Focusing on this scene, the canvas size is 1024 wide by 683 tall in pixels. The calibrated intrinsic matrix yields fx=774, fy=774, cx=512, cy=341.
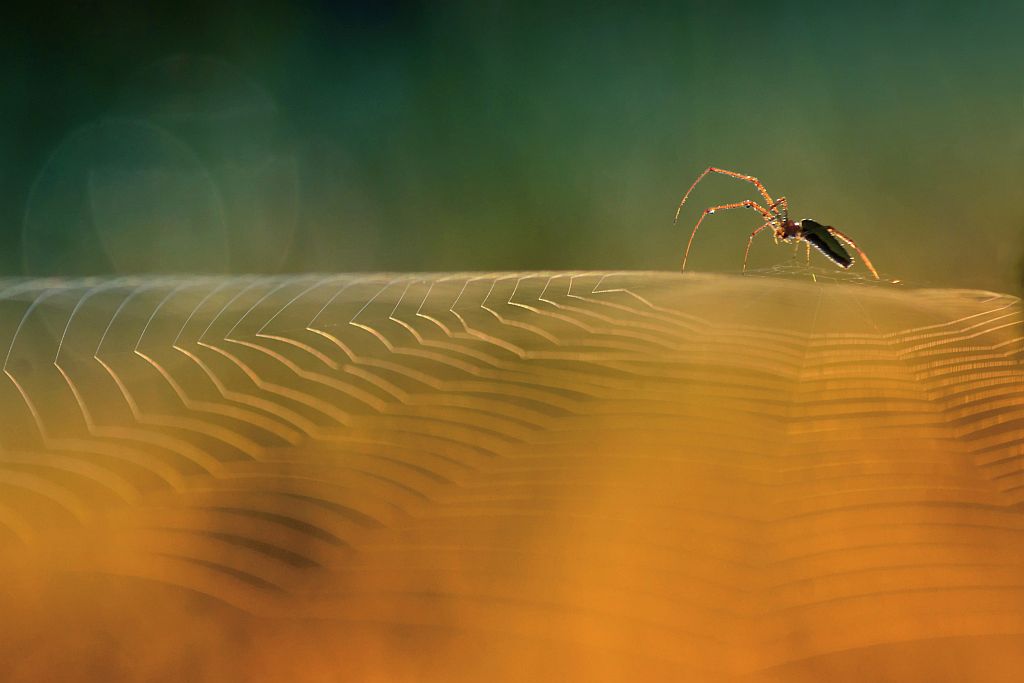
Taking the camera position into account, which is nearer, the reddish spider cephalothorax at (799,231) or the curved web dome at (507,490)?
the curved web dome at (507,490)

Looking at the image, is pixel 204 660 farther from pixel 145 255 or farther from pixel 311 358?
pixel 145 255

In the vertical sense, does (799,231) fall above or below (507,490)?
above

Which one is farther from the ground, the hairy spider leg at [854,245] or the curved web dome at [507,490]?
the hairy spider leg at [854,245]

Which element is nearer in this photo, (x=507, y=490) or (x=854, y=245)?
(x=507, y=490)

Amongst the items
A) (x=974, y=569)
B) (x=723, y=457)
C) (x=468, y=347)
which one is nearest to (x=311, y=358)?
(x=468, y=347)

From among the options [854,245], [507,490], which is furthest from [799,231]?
[507,490]

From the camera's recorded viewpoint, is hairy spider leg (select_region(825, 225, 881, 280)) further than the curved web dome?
Yes

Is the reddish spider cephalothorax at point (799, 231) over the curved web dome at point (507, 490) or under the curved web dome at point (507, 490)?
over

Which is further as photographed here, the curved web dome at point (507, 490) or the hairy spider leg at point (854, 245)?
the hairy spider leg at point (854, 245)

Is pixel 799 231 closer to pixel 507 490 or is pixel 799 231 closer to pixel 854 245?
pixel 854 245
